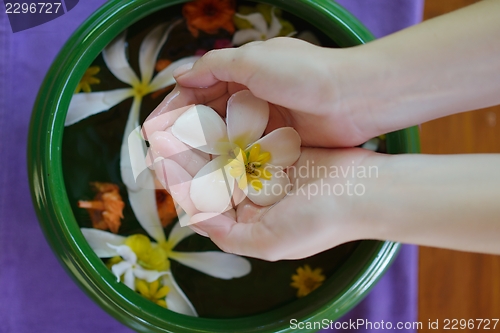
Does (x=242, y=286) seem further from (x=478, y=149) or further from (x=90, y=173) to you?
(x=478, y=149)

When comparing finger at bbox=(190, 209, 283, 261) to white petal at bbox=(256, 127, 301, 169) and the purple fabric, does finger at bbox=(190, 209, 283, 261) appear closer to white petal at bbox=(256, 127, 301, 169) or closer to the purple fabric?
white petal at bbox=(256, 127, 301, 169)

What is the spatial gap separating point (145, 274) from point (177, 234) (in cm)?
5

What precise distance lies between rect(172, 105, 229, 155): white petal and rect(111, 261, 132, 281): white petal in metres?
0.14

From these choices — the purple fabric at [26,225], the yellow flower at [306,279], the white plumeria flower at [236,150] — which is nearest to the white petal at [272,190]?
the white plumeria flower at [236,150]

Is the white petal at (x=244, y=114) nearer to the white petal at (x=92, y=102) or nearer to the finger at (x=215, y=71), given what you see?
the finger at (x=215, y=71)

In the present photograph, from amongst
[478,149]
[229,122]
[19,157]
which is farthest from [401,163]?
[19,157]

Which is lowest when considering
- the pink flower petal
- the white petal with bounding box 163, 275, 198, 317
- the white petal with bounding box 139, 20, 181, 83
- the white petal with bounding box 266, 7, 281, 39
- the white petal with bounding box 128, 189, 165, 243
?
the white petal with bounding box 163, 275, 198, 317

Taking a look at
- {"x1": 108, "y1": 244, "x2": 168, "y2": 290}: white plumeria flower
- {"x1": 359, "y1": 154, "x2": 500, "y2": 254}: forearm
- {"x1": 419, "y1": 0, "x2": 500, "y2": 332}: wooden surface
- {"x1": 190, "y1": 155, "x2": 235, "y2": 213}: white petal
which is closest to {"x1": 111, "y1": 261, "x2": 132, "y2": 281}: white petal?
Answer: {"x1": 108, "y1": 244, "x2": 168, "y2": 290}: white plumeria flower

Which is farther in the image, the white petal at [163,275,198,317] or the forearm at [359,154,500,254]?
the white petal at [163,275,198,317]

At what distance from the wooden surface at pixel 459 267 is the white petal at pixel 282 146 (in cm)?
23

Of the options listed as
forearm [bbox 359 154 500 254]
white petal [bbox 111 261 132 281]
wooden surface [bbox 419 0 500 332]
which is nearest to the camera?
forearm [bbox 359 154 500 254]

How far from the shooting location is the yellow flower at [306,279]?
47 cm

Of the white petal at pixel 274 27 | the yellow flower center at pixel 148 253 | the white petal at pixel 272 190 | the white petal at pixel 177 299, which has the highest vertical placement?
the white petal at pixel 274 27

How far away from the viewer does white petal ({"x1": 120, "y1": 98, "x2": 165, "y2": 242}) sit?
45 cm
